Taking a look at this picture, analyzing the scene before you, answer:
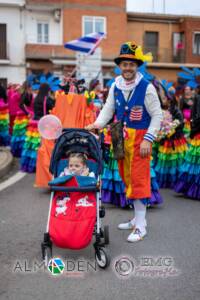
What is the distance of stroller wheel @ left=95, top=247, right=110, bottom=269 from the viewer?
13.9 feet

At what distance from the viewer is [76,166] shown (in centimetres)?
468

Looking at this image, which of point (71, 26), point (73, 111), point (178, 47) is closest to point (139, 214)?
point (73, 111)

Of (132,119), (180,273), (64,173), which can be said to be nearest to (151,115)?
(132,119)

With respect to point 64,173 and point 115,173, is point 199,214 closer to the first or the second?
point 115,173

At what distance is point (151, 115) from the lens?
5004 millimetres

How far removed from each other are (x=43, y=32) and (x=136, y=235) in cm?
2923

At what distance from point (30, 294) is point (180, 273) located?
1305 mm

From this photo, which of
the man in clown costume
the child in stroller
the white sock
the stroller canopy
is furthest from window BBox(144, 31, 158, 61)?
the child in stroller

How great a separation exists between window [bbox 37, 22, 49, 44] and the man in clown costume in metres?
28.7

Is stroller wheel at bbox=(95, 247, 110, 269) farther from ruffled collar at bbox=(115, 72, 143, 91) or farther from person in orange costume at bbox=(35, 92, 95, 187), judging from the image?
person in orange costume at bbox=(35, 92, 95, 187)

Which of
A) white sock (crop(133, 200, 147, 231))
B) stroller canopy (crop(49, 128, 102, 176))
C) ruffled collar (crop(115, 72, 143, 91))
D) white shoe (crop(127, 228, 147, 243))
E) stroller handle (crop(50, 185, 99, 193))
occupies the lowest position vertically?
white shoe (crop(127, 228, 147, 243))

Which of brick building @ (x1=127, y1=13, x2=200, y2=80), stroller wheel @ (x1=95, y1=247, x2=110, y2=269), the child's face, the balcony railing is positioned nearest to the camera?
stroller wheel @ (x1=95, y1=247, x2=110, y2=269)

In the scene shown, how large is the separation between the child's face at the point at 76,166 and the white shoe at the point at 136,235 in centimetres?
97

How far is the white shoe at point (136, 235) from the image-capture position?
508cm
